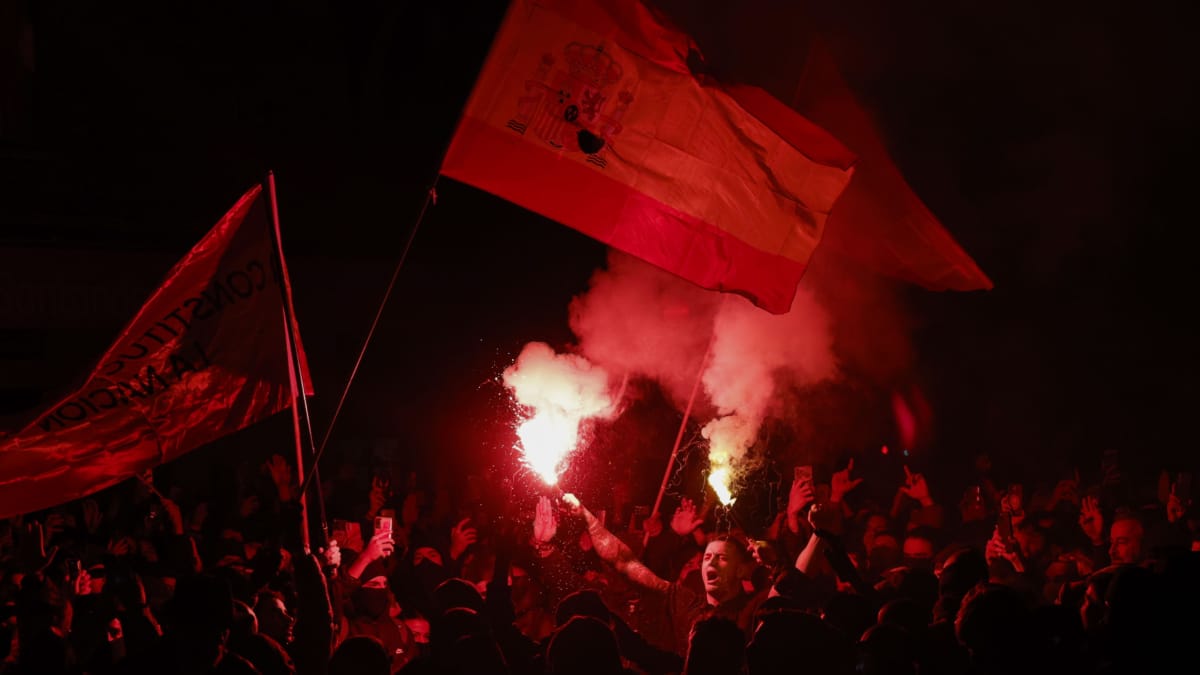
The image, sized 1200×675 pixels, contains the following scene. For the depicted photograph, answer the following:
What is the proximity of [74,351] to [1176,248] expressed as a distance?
1254 cm

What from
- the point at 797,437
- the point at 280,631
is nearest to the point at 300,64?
the point at 797,437

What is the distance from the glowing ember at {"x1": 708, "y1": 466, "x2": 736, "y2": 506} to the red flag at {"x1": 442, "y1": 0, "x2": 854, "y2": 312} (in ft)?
10.5

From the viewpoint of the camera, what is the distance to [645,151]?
5.49 metres

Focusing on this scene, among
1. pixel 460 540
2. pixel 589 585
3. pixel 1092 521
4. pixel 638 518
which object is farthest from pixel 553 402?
pixel 1092 521

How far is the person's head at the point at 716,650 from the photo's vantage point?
3.32m

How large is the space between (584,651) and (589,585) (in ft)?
12.2

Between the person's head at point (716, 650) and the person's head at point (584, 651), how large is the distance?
251 millimetres

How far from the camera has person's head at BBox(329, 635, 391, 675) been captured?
3207 millimetres

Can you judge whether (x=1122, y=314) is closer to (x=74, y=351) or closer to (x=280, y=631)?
(x=280, y=631)

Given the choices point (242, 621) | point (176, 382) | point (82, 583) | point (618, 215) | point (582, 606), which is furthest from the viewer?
point (82, 583)

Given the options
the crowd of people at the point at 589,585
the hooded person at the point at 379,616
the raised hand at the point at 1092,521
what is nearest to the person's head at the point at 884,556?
the crowd of people at the point at 589,585

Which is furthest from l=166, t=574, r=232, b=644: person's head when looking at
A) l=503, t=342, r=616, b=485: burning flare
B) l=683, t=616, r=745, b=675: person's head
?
l=503, t=342, r=616, b=485: burning flare

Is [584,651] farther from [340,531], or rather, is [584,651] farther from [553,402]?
[553,402]

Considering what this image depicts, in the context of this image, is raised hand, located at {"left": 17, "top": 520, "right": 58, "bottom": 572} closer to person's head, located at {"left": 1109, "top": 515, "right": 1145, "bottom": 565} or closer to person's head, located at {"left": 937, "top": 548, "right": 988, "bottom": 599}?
person's head, located at {"left": 937, "top": 548, "right": 988, "bottom": 599}
